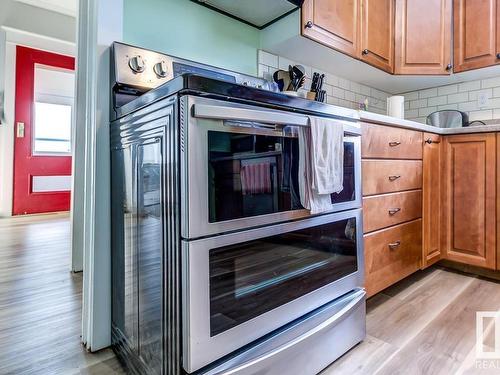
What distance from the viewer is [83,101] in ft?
5.89

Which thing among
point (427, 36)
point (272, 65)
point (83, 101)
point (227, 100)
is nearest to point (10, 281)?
Result: point (83, 101)

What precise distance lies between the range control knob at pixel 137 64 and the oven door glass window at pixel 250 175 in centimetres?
61

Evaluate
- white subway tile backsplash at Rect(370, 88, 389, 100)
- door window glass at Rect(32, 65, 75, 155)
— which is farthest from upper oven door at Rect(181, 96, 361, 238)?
door window glass at Rect(32, 65, 75, 155)

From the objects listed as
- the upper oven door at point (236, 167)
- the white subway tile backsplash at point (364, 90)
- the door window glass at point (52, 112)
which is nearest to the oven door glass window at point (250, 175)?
the upper oven door at point (236, 167)

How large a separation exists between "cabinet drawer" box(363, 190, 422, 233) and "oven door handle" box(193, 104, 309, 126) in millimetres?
649

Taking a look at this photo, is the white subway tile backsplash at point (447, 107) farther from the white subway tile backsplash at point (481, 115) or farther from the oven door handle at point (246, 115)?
the oven door handle at point (246, 115)

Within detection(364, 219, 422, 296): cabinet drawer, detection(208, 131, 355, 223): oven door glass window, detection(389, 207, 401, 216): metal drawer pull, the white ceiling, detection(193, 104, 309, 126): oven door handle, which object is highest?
the white ceiling

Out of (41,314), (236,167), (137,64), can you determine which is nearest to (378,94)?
(137,64)

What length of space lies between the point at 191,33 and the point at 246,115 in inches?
35.7

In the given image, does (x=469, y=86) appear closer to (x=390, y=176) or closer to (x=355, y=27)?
(x=355, y=27)

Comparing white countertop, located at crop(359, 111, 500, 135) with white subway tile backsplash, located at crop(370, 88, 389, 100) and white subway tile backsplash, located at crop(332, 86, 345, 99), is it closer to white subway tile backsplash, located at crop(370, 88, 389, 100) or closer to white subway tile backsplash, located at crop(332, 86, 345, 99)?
white subway tile backsplash, located at crop(332, 86, 345, 99)

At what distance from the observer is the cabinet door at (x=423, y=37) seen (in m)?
2.07

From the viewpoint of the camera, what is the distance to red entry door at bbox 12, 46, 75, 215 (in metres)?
3.95

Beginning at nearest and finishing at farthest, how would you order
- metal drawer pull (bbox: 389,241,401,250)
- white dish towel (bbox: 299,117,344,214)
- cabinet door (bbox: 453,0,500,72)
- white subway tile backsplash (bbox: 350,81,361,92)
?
white dish towel (bbox: 299,117,344,214), metal drawer pull (bbox: 389,241,401,250), cabinet door (bbox: 453,0,500,72), white subway tile backsplash (bbox: 350,81,361,92)
